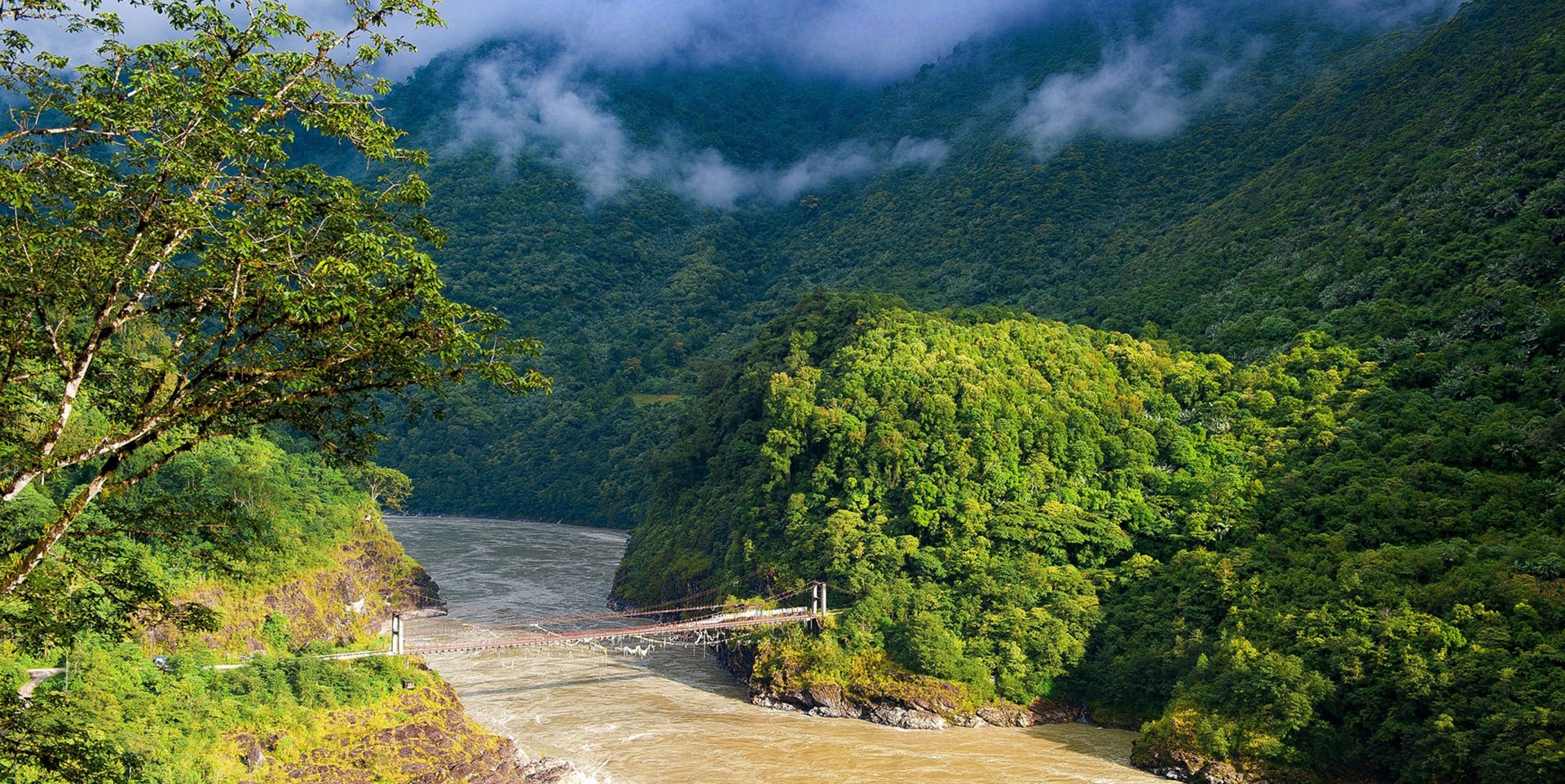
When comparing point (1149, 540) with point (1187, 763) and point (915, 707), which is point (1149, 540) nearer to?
point (915, 707)

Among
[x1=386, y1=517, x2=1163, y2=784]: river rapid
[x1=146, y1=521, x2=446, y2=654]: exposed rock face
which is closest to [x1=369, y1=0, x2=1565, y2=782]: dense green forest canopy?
[x1=386, y1=517, x2=1163, y2=784]: river rapid

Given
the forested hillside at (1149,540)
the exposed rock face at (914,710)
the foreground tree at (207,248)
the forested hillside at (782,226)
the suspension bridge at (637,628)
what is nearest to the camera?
the foreground tree at (207,248)

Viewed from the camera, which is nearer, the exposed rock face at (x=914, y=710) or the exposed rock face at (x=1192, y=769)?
the exposed rock face at (x=1192, y=769)

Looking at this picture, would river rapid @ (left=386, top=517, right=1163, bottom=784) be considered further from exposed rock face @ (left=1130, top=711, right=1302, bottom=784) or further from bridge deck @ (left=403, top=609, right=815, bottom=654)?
bridge deck @ (left=403, top=609, right=815, bottom=654)

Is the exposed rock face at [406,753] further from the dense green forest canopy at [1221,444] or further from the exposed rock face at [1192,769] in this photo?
the exposed rock face at [1192,769]

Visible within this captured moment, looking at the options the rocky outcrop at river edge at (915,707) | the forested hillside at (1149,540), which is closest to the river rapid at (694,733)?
Answer: the rocky outcrop at river edge at (915,707)

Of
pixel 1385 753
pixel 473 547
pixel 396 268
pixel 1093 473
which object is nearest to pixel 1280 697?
pixel 1385 753
